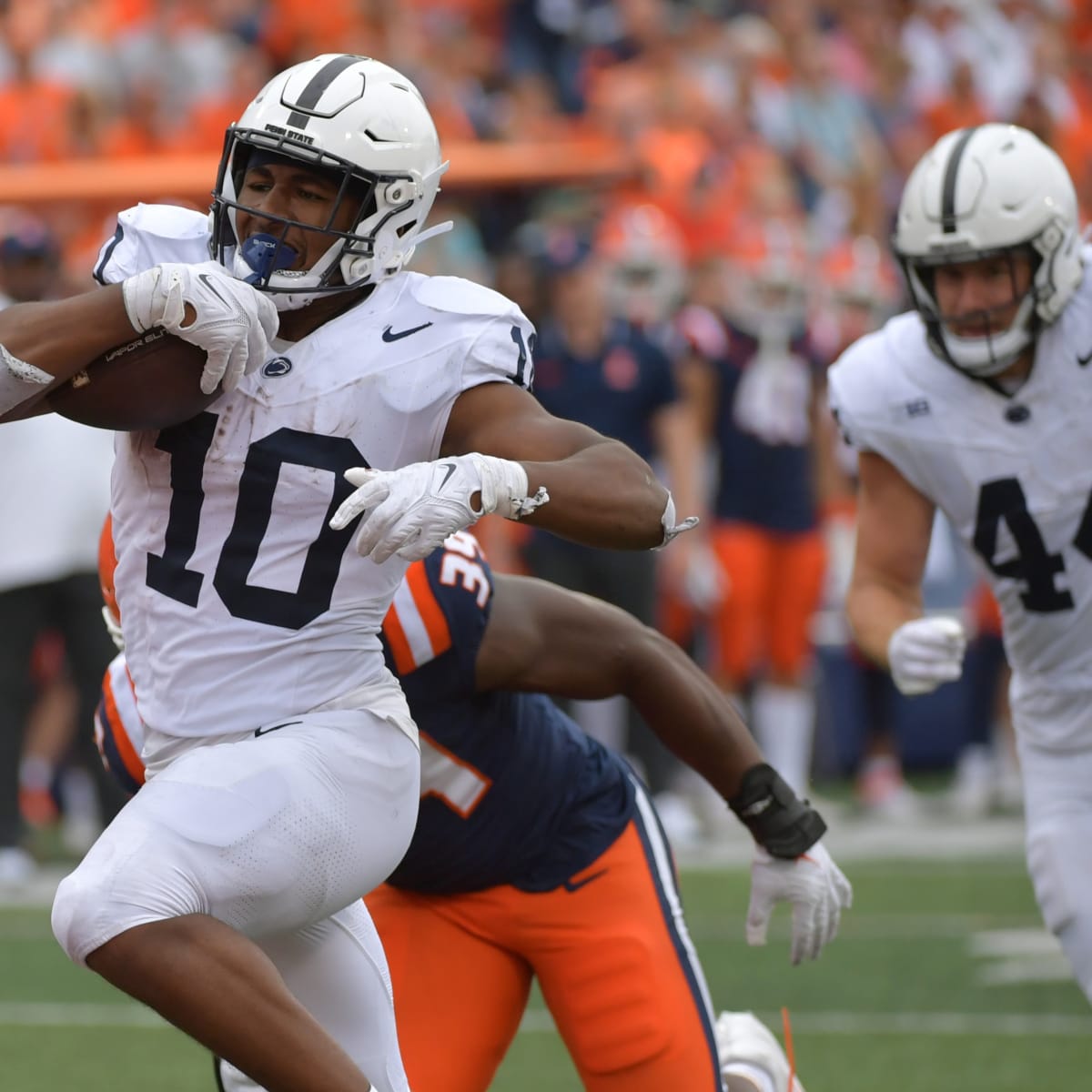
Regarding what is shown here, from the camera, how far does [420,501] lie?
2.50m

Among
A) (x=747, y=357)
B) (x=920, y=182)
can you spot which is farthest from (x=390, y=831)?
(x=747, y=357)

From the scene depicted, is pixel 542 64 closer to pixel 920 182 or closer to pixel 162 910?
pixel 920 182

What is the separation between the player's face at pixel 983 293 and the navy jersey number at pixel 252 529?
1344 millimetres

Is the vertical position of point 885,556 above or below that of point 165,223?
below

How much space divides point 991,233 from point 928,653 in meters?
0.76

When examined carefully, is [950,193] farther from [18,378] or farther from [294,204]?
[18,378]

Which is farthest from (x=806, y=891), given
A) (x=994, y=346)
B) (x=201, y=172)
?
(x=201, y=172)

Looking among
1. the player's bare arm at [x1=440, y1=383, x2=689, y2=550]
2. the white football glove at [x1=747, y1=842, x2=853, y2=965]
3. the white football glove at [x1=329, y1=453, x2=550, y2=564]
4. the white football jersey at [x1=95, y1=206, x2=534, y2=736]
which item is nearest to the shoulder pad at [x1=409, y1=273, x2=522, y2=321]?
the white football jersey at [x1=95, y1=206, x2=534, y2=736]

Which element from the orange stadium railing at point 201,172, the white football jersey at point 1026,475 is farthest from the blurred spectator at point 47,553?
the white football jersey at point 1026,475

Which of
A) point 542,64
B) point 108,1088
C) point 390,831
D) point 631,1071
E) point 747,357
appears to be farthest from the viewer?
point 542,64

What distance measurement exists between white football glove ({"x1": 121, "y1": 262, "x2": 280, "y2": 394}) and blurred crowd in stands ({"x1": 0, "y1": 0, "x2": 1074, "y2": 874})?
3.92m

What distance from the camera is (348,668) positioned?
286 cm

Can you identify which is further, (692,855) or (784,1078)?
(692,855)

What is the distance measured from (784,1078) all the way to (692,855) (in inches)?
130
